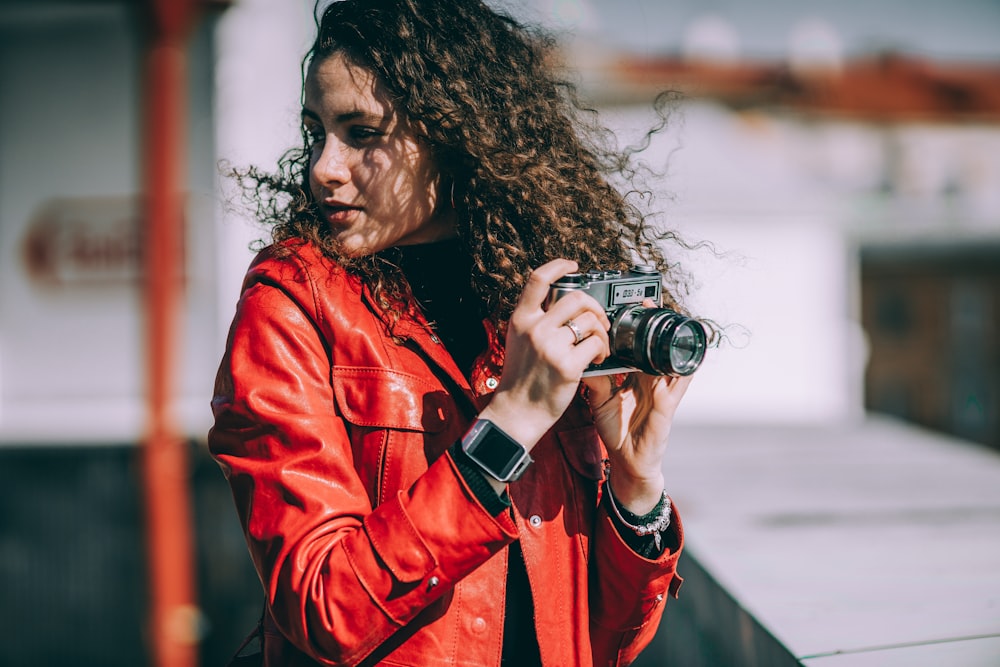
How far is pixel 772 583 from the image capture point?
194 centimetres

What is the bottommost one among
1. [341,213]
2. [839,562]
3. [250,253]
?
[839,562]

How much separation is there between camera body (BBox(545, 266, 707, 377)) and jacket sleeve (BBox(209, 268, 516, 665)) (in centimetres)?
26

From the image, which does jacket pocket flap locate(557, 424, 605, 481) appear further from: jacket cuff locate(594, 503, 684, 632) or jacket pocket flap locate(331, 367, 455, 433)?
jacket pocket flap locate(331, 367, 455, 433)

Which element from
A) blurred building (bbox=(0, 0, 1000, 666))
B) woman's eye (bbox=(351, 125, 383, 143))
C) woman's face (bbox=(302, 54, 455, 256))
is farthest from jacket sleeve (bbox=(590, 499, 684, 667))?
blurred building (bbox=(0, 0, 1000, 666))

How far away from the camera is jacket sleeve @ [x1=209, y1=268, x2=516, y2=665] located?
38.4 inches

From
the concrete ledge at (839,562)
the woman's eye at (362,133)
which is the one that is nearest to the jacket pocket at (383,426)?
the woman's eye at (362,133)

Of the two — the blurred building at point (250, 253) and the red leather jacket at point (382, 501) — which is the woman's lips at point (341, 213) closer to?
the red leather jacket at point (382, 501)

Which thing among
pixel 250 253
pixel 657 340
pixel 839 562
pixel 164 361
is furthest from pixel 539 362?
pixel 250 253

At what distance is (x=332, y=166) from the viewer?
1189 millimetres

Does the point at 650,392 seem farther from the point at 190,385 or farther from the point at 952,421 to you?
the point at 952,421

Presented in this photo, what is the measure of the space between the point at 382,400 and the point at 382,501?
0.13 metres

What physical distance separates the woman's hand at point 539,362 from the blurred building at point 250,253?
2.71 m

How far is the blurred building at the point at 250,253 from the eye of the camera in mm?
5520

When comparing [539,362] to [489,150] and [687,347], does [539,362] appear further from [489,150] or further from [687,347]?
[489,150]
